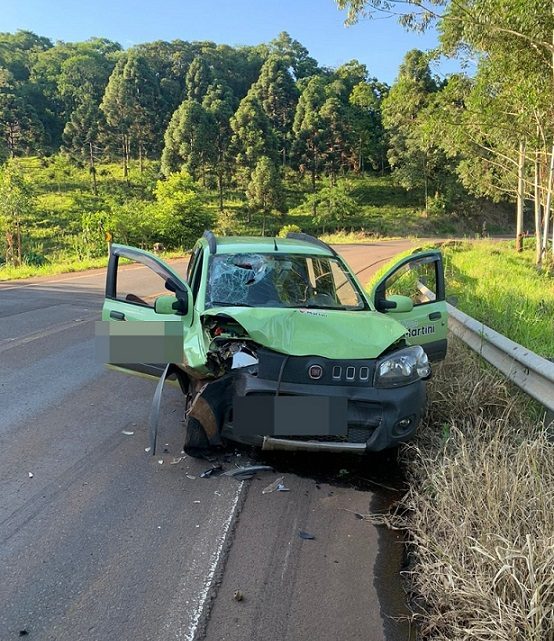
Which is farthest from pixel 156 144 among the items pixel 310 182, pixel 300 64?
pixel 300 64

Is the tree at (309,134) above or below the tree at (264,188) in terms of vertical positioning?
above

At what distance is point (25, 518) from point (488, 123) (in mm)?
20515

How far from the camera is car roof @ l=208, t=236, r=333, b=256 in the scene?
205 inches

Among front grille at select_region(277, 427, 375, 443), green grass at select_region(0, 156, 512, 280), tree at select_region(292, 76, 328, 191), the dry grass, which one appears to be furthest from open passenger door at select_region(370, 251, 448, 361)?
tree at select_region(292, 76, 328, 191)

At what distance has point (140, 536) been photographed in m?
3.04

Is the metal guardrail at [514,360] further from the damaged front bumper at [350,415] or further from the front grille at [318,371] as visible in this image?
the front grille at [318,371]

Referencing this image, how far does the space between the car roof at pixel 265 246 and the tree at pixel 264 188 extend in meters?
50.2

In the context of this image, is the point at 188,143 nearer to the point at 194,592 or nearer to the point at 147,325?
the point at 147,325

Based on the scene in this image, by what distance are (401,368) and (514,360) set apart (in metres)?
1.35

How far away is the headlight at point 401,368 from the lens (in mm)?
3666

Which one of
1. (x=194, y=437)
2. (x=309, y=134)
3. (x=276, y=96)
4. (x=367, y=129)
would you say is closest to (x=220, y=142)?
(x=309, y=134)

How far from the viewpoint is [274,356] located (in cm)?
367

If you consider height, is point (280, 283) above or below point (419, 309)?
above

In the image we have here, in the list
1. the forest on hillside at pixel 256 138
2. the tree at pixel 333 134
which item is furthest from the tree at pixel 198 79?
the tree at pixel 333 134
